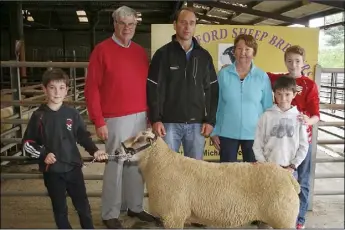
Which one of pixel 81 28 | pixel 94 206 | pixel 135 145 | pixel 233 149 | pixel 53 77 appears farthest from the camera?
pixel 81 28

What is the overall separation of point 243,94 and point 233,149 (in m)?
0.30

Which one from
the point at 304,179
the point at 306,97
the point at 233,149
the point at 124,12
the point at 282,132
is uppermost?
the point at 124,12

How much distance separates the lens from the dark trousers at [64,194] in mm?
1340

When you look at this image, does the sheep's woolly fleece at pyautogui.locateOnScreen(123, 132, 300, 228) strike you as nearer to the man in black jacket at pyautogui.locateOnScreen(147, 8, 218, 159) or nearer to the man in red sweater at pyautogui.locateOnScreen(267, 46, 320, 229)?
the man in black jacket at pyautogui.locateOnScreen(147, 8, 218, 159)

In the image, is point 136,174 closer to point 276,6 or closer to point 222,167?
point 222,167

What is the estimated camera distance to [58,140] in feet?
4.10

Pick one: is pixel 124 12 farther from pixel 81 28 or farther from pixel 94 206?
pixel 94 206

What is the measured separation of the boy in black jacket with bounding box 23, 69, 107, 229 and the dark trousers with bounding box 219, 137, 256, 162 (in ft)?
2.12

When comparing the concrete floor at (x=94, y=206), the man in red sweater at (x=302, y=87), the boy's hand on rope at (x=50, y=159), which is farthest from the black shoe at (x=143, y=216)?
the man in red sweater at (x=302, y=87)

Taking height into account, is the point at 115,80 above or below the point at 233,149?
above

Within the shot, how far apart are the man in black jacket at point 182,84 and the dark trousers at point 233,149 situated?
0.45 feet

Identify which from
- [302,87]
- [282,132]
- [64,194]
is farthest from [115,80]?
[302,87]

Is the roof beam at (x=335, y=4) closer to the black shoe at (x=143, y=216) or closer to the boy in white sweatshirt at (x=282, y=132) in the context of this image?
the boy in white sweatshirt at (x=282, y=132)

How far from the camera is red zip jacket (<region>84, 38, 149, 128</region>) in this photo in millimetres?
1529
